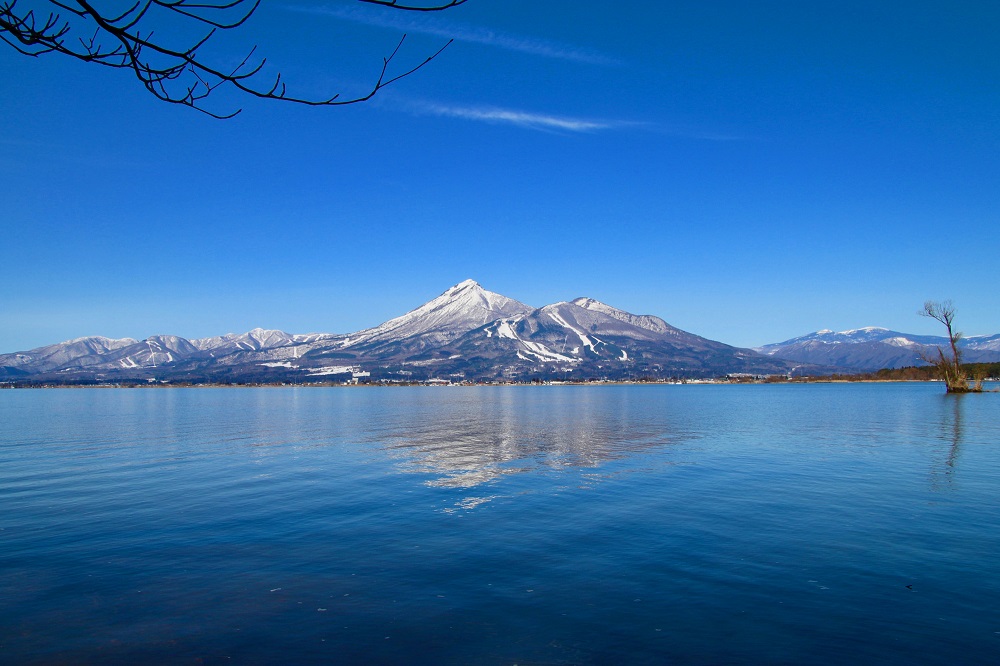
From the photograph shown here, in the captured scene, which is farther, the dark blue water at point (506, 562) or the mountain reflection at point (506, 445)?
the mountain reflection at point (506, 445)

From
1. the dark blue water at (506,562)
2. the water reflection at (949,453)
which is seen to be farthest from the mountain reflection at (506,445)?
the water reflection at (949,453)

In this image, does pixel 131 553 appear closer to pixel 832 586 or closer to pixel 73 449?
pixel 832 586

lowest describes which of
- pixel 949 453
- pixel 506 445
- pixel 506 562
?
pixel 506 445

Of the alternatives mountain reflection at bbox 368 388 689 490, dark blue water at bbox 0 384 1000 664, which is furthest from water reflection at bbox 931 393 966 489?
mountain reflection at bbox 368 388 689 490

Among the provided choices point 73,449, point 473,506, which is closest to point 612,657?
point 473,506

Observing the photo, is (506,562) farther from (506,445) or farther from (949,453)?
(949,453)

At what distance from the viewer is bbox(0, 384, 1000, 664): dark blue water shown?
11.3 meters

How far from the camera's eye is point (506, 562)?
52.9ft

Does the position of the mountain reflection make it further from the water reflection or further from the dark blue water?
the water reflection

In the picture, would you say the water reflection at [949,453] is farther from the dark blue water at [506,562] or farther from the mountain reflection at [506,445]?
the mountain reflection at [506,445]

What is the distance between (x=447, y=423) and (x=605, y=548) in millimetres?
53287

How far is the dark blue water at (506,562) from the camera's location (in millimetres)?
11328

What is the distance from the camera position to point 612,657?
10.7 m

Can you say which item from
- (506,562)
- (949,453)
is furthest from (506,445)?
(506,562)
